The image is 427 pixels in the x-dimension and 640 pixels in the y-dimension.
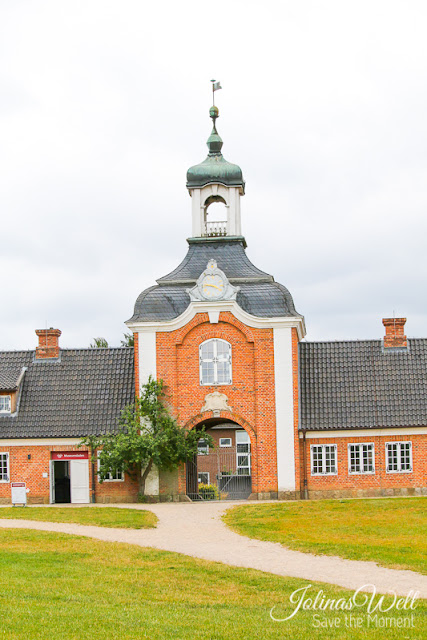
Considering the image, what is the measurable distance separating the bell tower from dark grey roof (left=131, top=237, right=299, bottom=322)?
648 millimetres

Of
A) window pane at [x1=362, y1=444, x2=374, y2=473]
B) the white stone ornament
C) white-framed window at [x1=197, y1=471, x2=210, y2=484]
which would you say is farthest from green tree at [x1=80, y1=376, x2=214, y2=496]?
white-framed window at [x1=197, y1=471, x2=210, y2=484]

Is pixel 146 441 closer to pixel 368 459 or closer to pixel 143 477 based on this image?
pixel 143 477

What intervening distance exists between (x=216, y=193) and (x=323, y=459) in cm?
1150

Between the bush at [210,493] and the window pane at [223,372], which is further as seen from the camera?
the bush at [210,493]

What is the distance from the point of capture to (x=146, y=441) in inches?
1305

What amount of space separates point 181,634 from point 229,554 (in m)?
8.38

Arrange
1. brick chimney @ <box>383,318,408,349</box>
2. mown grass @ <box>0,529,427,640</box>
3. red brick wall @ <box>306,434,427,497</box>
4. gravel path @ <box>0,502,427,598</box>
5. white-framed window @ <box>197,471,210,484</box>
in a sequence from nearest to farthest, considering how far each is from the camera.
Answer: mown grass @ <box>0,529,427,640</box>, gravel path @ <box>0,502,427,598</box>, red brick wall @ <box>306,434,427,497</box>, brick chimney @ <box>383,318,408,349</box>, white-framed window @ <box>197,471,210,484</box>

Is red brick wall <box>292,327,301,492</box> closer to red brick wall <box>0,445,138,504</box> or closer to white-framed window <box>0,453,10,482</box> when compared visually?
red brick wall <box>0,445,138,504</box>

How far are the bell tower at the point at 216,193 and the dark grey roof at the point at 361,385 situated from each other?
5807 mm

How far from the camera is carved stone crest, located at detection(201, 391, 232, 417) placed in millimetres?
34531

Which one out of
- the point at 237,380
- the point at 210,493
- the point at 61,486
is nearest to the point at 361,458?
the point at 237,380

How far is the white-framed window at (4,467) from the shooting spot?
1387 inches

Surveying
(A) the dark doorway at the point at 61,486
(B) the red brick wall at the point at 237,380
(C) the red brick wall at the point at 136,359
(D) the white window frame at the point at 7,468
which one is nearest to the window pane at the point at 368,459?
(B) the red brick wall at the point at 237,380

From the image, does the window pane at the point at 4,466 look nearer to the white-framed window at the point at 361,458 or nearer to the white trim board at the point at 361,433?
the white trim board at the point at 361,433
